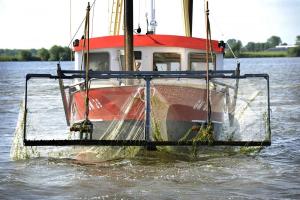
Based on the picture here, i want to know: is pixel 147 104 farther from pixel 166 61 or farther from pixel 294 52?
pixel 294 52

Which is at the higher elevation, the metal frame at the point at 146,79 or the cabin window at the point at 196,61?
the cabin window at the point at 196,61

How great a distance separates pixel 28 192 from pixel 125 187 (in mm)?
1603

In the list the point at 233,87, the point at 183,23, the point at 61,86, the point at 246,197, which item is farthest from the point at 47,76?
the point at 183,23

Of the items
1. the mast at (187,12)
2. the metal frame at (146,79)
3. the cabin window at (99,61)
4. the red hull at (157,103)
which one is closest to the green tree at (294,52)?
the mast at (187,12)

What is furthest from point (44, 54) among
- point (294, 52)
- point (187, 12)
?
point (187, 12)

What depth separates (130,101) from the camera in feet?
44.0

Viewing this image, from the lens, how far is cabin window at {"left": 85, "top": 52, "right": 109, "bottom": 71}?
15849mm

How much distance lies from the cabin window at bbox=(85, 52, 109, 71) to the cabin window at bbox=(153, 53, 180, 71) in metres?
1.15

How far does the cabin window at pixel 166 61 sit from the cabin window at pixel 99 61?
3.76 feet

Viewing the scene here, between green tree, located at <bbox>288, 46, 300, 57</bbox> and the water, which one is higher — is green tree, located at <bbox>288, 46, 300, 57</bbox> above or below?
above

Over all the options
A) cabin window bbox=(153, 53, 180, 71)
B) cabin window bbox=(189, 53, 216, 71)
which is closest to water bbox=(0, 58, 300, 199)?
cabin window bbox=(189, 53, 216, 71)

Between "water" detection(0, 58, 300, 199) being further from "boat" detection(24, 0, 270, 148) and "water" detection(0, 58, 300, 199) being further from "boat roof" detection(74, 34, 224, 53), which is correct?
"boat roof" detection(74, 34, 224, 53)

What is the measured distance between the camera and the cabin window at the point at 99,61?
52.0 ft

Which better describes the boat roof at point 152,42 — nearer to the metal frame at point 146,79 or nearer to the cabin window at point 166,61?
the cabin window at point 166,61
